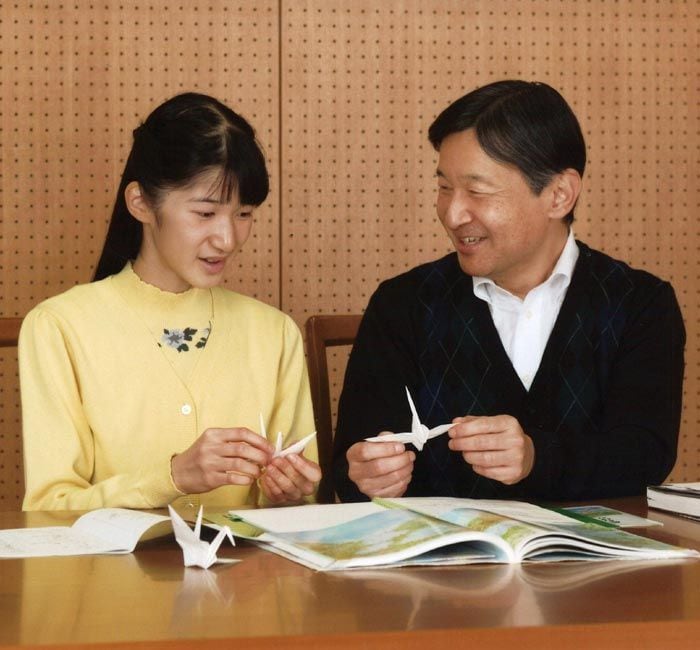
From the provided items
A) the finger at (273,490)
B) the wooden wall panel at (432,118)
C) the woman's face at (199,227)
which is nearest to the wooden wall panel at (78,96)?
the wooden wall panel at (432,118)

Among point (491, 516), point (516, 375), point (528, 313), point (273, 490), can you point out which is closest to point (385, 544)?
point (491, 516)

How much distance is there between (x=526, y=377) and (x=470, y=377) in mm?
107

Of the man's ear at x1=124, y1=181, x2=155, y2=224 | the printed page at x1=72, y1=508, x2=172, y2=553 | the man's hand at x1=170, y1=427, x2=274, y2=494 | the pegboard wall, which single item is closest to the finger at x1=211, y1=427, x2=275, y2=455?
the man's hand at x1=170, y1=427, x2=274, y2=494

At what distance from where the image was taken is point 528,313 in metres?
2.12

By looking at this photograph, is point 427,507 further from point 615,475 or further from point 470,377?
point 470,377

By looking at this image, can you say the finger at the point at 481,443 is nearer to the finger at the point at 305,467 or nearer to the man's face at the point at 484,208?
the finger at the point at 305,467

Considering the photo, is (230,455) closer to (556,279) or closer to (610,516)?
(610,516)

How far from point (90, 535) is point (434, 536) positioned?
1.42 ft

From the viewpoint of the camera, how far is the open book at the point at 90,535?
1.24 m

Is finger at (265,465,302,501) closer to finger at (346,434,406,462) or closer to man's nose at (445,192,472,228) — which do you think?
finger at (346,434,406,462)

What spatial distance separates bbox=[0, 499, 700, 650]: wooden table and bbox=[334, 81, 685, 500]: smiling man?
792mm

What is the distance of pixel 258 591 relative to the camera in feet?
3.43

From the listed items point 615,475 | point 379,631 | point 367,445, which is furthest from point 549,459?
point 379,631

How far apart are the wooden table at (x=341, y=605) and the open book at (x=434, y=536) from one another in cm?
2
